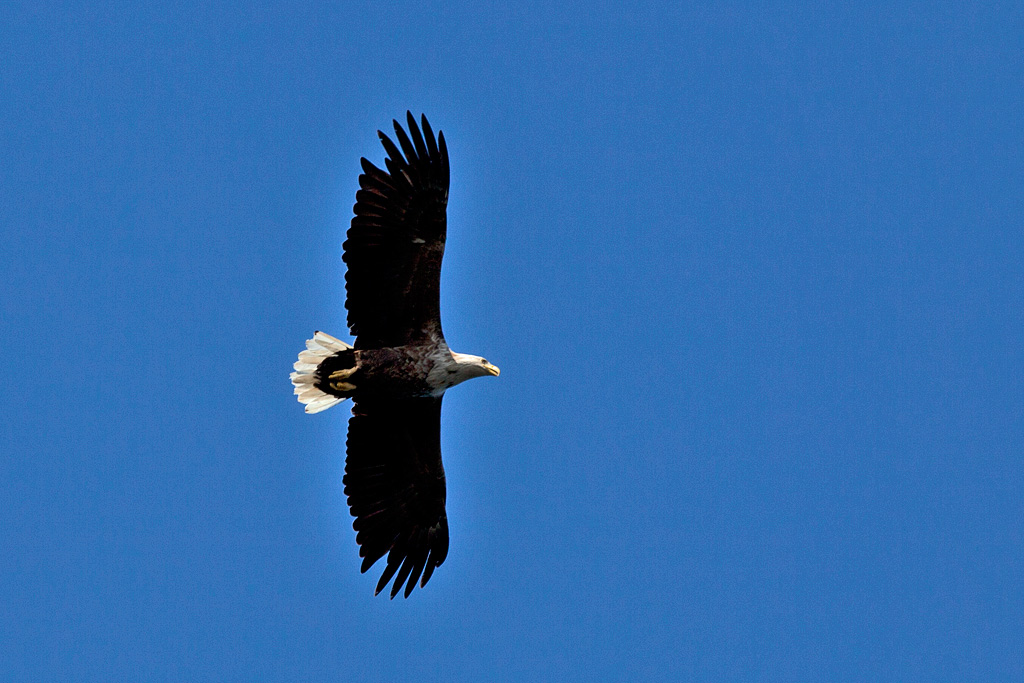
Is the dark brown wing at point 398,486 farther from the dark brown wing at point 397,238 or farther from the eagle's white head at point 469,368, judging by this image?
the dark brown wing at point 397,238

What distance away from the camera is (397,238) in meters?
14.7

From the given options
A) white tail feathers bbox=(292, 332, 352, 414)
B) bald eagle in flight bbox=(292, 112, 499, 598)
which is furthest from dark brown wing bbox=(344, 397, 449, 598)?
white tail feathers bbox=(292, 332, 352, 414)

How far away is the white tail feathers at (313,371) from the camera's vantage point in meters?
15.0


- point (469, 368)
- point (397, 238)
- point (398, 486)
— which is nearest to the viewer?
point (397, 238)

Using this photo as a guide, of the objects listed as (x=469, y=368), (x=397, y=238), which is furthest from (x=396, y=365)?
(x=397, y=238)

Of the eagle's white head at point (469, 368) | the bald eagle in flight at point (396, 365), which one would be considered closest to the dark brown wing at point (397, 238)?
the bald eagle in flight at point (396, 365)

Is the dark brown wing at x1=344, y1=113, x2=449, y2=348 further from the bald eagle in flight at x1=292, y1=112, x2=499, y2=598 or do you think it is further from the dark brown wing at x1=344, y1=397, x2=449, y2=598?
the dark brown wing at x1=344, y1=397, x2=449, y2=598

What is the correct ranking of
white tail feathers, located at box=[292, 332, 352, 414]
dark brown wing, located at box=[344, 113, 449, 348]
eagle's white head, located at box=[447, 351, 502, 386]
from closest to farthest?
dark brown wing, located at box=[344, 113, 449, 348] → white tail feathers, located at box=[292, 332, 352, 414] → eagle's white head, located at box=[447, 351, 502, 386]

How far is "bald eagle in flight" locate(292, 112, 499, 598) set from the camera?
14594 mm

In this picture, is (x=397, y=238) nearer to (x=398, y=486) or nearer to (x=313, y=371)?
(x=313, y=371)

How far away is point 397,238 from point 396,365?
4.81 feet

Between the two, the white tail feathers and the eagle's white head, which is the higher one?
the eagle's white head

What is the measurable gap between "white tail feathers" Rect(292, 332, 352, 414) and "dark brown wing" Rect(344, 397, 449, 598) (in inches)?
20.7

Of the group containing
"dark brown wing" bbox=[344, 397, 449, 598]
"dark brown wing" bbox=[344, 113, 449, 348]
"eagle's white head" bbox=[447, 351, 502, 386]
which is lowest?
"dark brown wing" bbox=[344, 397, 449, 598]
